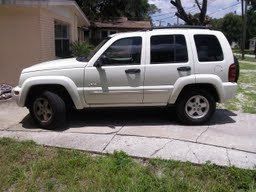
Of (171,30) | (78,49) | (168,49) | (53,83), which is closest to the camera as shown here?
(53,83)

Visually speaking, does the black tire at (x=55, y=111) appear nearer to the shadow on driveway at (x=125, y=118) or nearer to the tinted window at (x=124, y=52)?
the shadow on driveway at (x=125, y=118)

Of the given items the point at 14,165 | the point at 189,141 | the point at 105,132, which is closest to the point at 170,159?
the point at 189,141

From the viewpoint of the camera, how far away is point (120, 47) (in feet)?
26.0

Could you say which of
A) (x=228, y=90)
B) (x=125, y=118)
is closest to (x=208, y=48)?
(x=228, y=90)

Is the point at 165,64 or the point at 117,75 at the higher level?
the point at 165,64

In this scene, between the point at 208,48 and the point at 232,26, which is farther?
the point at 232,26

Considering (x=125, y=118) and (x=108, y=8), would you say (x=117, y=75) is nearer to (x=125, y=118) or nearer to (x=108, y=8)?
(x=125, y=118)

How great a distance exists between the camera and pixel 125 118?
28.6 ft

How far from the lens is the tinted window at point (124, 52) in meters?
7.86

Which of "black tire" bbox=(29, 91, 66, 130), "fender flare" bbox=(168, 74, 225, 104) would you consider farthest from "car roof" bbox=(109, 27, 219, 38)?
"black tire" bbox=(29, 91, 66, 130)

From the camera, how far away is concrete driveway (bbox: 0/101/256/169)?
6.40 meters

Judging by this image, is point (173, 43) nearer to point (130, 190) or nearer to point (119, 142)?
point (119, 142)

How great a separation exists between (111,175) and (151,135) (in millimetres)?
1794

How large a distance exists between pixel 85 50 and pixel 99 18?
77.6 ft
